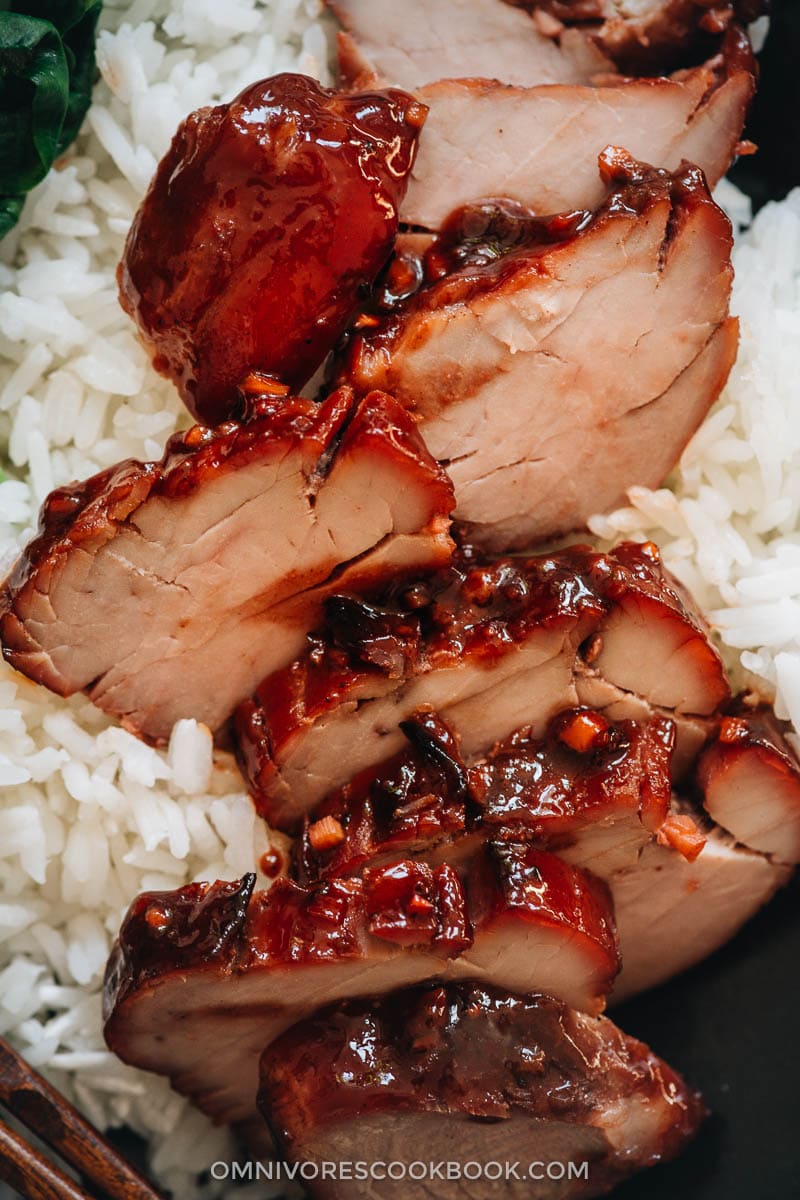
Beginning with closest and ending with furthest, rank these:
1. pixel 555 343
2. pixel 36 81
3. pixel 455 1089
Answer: pixel 455 1089
pixel 555 343
pixel 36 81

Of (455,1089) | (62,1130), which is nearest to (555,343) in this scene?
(455,1089)

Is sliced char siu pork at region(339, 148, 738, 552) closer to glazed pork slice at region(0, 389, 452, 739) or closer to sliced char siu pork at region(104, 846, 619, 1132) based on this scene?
glazed pork slice at region(0, 389, 452, 739)

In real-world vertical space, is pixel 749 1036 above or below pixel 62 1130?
below

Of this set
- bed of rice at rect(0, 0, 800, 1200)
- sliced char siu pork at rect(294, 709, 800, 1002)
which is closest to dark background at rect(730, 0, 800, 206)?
bed of rice at rect(0, 0, 800, 1200)

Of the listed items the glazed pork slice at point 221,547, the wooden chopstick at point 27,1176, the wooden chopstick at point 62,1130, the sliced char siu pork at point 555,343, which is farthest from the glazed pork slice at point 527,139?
the wooden chopstick at point 27,1176

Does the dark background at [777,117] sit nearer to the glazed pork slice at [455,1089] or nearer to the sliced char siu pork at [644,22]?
the sliced char siu pork at [644,22]

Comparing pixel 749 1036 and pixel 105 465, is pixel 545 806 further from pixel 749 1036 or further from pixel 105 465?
pixel 105 465

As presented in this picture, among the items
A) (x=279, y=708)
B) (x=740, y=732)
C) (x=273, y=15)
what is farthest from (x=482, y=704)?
(x=273, y=15)
